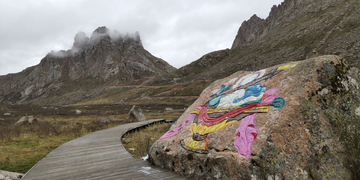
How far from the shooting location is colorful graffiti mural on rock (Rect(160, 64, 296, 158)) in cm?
489

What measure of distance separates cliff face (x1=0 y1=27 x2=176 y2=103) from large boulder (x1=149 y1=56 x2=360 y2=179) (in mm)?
138994

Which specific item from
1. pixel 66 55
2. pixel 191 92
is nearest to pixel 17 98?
pixel 66 55

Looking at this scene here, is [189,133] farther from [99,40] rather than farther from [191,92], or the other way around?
[99,40]

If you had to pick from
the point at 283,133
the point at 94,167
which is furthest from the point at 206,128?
the point at 94,167

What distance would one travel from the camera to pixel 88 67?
16962 cm

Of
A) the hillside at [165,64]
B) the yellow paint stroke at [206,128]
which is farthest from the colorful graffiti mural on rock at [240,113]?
the hillside at [165,64]

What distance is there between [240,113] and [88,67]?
18710cm

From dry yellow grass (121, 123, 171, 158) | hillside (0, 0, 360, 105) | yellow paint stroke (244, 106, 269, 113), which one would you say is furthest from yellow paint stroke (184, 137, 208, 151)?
hillside (0, 0, 360, 105)

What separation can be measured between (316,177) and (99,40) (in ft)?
650

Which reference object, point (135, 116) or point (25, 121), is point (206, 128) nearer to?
point (135, 116)

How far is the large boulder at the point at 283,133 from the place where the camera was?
3977 millimetres

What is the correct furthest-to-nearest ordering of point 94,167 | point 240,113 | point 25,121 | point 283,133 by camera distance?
point 25,121, point 94,167, point 240,113, point 283,133

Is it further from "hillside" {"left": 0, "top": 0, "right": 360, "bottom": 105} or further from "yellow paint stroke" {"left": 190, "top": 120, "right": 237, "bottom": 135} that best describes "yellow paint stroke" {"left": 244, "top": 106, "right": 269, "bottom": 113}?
"hillside" {"left": 0, "top": 0, "right": 360, "bottom": 105}

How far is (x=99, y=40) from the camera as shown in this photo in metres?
177
